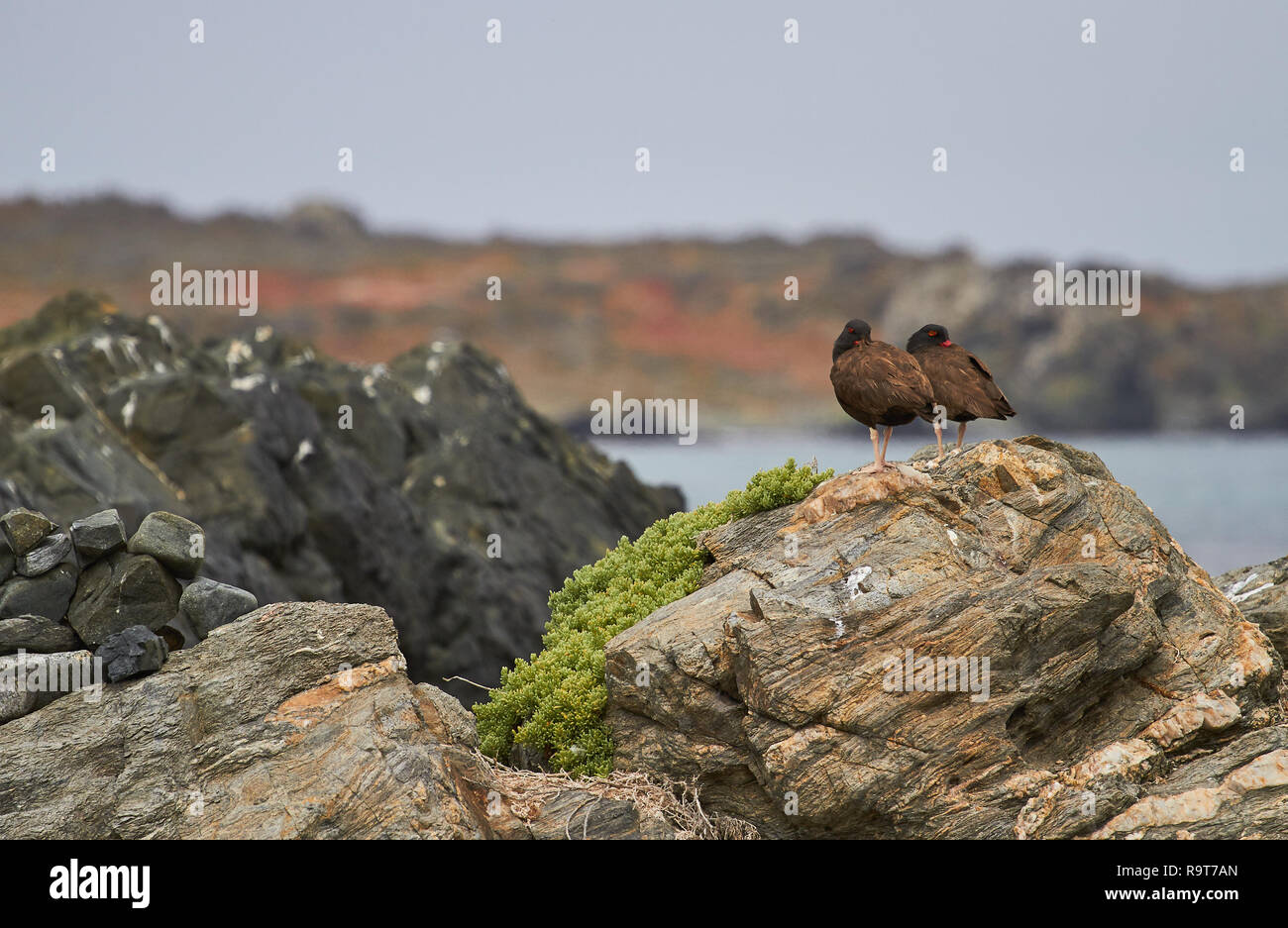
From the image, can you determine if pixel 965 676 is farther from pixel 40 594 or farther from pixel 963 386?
pixel 40 594

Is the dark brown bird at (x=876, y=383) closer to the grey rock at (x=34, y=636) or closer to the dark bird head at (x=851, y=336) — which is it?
the dark bird head at (x=851, y=336)

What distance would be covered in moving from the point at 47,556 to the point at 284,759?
12.9ft

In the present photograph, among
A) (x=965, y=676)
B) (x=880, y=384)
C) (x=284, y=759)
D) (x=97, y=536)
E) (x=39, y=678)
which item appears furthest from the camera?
(x=880, y=384)

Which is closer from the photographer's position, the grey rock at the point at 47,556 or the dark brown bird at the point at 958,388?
the grey rock at the point at 47,556

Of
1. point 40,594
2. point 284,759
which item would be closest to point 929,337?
point 284,759

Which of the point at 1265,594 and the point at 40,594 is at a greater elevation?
the point at 40,594

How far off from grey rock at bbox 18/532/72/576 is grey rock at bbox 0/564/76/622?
0.26ft

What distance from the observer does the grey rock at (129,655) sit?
11922 mm

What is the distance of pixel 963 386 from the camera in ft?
44.1

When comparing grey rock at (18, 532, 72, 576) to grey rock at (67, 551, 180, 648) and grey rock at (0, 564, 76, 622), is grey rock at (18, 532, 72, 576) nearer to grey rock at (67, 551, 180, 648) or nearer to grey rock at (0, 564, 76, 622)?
grey rock at (0, 564, 76, 622)

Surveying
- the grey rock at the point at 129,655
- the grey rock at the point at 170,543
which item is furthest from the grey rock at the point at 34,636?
the grey rock at the point at 170,543

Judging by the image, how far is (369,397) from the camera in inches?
1702

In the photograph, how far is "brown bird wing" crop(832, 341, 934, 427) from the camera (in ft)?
42.2

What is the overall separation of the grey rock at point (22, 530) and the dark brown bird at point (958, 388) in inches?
402
